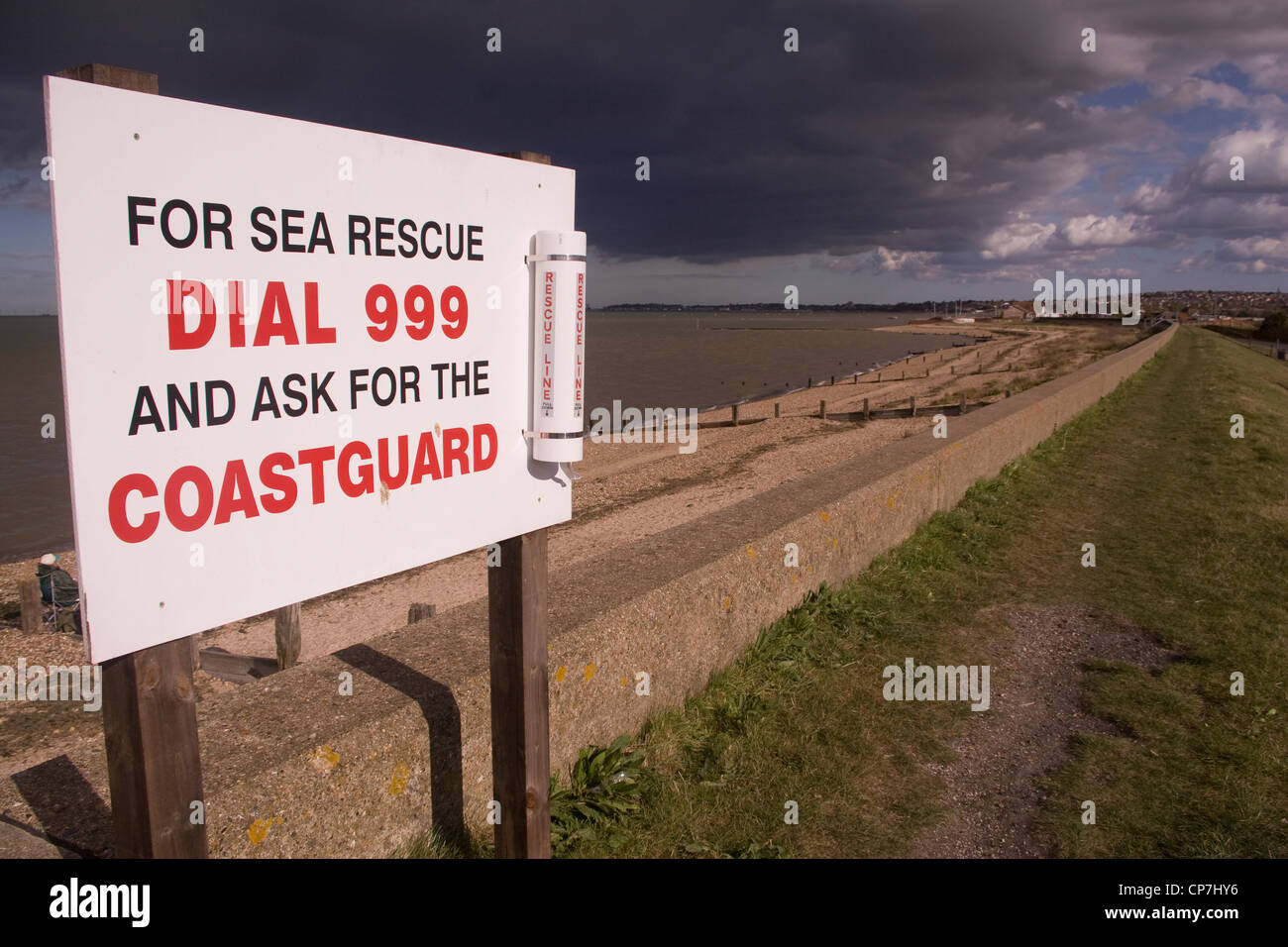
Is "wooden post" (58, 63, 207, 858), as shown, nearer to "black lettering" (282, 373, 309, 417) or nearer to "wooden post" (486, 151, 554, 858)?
"black lettering" (282, 373, 309, 417)

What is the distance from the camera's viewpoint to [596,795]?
3357 millimetres

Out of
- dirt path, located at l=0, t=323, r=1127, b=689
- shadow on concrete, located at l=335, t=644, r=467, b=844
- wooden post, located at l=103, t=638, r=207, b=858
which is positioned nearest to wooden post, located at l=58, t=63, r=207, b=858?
wooden post, located at l=103, t=638, r=207, b=858

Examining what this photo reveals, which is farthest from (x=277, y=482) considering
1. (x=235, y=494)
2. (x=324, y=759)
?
(x=324, y=759)

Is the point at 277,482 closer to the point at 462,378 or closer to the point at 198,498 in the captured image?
the point at 198,498

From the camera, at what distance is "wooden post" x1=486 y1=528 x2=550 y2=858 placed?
2.65 meters

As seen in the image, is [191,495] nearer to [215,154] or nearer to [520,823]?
[215,154]

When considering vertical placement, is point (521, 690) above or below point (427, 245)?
below

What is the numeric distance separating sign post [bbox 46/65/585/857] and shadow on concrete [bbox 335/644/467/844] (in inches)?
14.0

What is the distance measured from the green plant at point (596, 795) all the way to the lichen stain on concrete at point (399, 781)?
2.10 ft

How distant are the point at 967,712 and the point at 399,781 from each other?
2.93 metres

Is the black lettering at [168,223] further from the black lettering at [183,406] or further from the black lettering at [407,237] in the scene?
the black lettering at [407,237]

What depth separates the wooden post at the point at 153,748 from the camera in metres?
1.77

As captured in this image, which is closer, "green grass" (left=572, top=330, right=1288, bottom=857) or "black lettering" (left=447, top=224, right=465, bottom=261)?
"black lettering" (left=447, top=224, right=465, bottom=261)

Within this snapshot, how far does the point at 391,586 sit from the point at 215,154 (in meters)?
12.7
